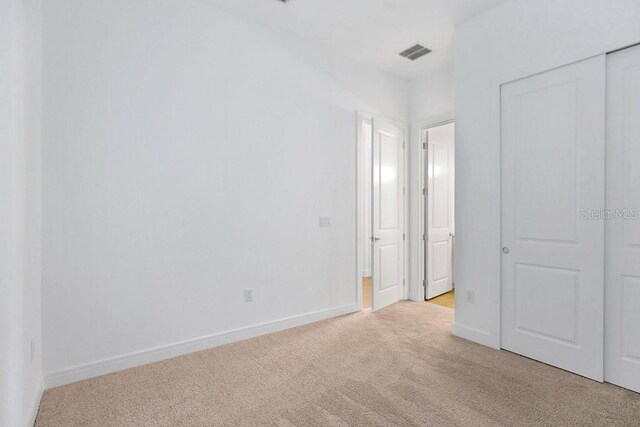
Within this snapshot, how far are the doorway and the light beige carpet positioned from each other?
1634mm

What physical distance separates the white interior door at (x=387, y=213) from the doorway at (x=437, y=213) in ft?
1.09

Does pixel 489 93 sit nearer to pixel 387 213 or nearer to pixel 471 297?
pixel 387 213

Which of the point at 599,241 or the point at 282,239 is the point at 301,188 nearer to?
the point at 282,239

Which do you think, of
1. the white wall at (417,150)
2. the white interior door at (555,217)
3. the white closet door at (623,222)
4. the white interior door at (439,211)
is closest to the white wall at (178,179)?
the white wall at (417,150)

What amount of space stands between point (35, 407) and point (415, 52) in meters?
4.48

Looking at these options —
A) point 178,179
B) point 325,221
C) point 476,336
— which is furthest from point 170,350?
point 476,336

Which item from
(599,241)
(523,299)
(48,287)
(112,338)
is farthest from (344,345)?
(48,287)

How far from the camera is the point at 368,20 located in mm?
3227

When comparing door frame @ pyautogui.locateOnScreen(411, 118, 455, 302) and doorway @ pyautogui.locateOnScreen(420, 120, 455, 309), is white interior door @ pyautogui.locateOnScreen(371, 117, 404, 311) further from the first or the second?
Result: doorway @ pyautogui.locateOnScreen(420, 120, 455, 309)

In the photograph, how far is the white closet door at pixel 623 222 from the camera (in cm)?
224

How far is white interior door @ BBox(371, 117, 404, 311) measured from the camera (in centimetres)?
402

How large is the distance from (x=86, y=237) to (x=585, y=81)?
3781 mm

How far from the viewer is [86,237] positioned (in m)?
2.43

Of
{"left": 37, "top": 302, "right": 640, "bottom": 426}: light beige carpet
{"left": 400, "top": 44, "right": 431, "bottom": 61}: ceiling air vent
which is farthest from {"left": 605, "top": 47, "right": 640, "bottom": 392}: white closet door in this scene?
{"left": 400, "top": 44, "right": 431, "bottom": 61}: ceiling air vent
